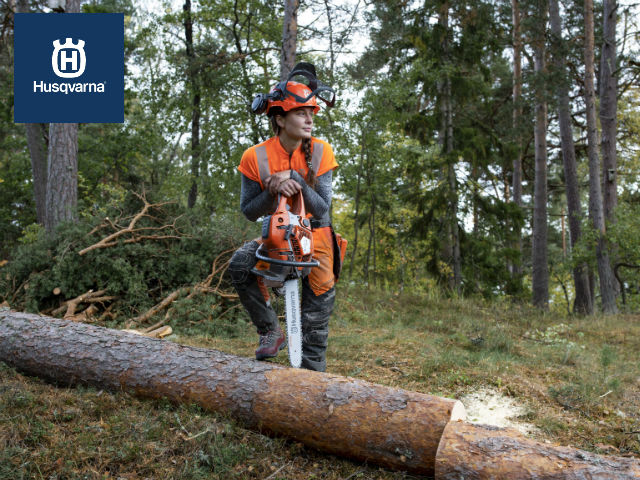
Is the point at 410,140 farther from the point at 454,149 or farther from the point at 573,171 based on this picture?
the point at 573,171

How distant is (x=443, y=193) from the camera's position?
43.4ft

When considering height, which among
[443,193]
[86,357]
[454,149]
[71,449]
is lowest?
[71,449]

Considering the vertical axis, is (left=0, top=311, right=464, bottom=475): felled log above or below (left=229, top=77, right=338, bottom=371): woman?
below

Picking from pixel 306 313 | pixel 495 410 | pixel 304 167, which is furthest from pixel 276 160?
pixel 495 410

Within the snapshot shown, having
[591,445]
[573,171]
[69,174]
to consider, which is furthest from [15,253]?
[573,171]

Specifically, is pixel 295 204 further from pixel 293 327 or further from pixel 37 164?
pixel 37 164

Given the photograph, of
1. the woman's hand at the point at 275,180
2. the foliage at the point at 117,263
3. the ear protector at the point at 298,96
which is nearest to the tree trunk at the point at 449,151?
the foliage at the point at 117,263

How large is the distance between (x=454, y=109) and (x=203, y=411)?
40.5 feet

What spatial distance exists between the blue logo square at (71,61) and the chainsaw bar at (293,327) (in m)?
8.39

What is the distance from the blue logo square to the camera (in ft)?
33.8

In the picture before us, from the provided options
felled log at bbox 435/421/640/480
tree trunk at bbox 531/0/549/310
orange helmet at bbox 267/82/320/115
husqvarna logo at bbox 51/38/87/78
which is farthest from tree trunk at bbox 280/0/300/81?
tree trunk at bbox 531/0/549/310

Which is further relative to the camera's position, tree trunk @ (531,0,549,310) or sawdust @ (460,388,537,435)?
tree trunk @ (531,0,549,310)

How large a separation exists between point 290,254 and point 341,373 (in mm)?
1947

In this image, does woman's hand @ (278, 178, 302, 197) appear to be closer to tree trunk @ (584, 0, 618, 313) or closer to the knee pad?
the knee pad
